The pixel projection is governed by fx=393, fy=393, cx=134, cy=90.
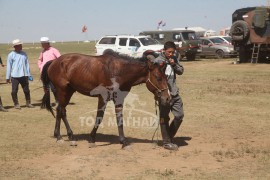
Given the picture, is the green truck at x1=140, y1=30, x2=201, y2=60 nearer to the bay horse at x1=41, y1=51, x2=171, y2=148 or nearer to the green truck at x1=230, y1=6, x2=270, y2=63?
the green truck at x1=230, y1=6, x2=270, y2=63

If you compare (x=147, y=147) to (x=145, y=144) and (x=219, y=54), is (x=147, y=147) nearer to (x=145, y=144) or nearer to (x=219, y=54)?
(x=145, y=144)

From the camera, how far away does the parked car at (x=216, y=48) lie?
99.9ft

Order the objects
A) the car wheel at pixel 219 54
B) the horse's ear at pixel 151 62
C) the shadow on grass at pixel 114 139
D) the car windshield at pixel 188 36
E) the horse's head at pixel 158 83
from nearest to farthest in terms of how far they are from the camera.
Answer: the horse's head at pixel 158 83, the horse's ear at pixel 151 62, the shadow on grass at pixel 114 139, the car windshield at pixel 188 36, the car wheel at pixel 219 54

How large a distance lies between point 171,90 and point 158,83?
1.11ft

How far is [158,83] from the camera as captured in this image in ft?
22.2

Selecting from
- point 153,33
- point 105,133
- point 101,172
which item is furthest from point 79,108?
point 153,33

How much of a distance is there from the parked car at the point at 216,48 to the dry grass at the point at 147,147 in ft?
59.0

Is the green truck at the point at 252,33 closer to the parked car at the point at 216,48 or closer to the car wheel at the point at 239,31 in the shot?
the car wheel at the point at 239,31

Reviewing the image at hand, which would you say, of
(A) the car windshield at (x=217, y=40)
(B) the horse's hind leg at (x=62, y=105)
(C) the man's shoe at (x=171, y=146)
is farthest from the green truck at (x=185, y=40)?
(C) the man's shoe at (x=171, y=146)

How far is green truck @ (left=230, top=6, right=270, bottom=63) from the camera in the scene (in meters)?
24.5

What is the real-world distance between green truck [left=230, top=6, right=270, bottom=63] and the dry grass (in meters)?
12.8

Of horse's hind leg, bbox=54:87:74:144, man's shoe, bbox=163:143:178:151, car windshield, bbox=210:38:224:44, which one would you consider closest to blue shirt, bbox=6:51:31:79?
horse's hind leg, bbox=54:87:74:144

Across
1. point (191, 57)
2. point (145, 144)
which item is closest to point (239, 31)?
point (191, 57)

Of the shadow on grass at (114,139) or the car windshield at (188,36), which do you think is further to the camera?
the car windshield at (188,36)
